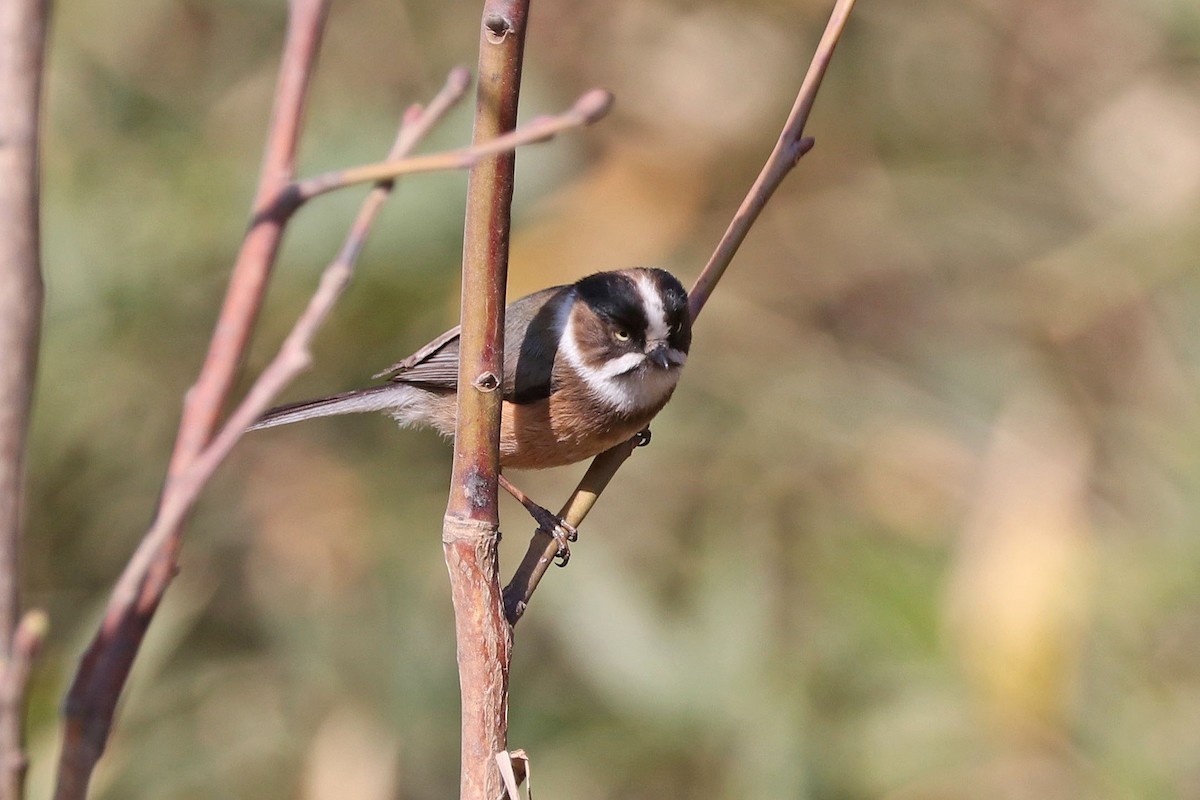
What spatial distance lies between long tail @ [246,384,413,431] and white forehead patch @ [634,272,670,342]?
0.81m

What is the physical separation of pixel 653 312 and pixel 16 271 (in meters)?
2.28

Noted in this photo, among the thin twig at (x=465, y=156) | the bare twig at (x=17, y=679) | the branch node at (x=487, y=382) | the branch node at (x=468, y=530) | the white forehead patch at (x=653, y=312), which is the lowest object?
the bare twig at (x=17, y=679)

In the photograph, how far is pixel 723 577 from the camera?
405 centimetres

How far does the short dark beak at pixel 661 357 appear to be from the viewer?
3248 mm

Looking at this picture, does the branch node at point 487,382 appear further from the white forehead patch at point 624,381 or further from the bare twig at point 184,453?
the white forehead patch at point 624,381

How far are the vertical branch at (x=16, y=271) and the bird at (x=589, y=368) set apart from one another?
2.09 meters

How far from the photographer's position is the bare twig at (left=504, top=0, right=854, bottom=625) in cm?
193

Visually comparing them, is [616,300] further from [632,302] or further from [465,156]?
[465,156]

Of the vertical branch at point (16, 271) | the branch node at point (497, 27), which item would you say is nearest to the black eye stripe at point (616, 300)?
the branch node at point (497, 27)

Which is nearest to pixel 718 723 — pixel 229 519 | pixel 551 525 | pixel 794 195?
pixel 551 525

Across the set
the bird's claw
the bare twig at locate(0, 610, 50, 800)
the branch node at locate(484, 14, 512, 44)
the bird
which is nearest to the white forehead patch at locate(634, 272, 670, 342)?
the bird

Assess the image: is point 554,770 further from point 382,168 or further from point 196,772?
point 382,168

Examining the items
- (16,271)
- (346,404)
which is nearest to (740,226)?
(16,271)

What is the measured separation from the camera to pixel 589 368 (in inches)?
131
